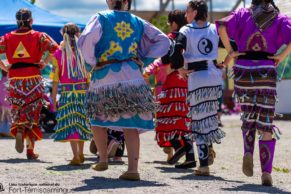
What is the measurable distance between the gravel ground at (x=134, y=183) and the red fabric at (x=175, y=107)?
375mm

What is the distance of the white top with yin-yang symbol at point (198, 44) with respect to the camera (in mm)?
6977

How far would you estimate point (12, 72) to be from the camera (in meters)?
8.63

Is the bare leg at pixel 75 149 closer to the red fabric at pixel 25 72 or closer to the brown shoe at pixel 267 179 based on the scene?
the red fabric at pixel 25 72

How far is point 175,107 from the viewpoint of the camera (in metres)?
7.99

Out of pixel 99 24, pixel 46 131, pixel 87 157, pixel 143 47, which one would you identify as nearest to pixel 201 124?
pixel 143 47

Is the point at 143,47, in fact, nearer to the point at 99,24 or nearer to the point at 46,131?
the point at 99,24

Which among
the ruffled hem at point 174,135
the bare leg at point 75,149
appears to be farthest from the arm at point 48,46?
the ruffled hem at point 174,135

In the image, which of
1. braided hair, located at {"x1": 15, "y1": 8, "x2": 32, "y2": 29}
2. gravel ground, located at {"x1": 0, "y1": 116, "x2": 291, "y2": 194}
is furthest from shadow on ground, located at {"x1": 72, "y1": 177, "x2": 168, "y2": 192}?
braided hair, located at {"x1": 15, "y1": 8, "x2": 32, "y2": 29}

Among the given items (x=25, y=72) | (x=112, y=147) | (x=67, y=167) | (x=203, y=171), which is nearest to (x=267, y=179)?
(x=203, y=171)

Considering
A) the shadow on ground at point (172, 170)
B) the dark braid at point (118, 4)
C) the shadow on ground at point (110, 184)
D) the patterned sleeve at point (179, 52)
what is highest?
the dark braid at point (118, 4)

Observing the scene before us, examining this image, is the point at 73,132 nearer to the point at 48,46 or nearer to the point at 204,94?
the point at 48,46

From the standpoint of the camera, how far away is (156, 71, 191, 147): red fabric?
7977 mm

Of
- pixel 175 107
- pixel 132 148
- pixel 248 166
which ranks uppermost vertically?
pixel 175 107

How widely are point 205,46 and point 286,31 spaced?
1039mm
